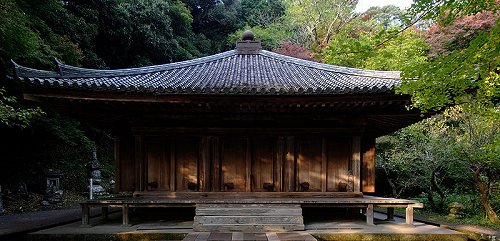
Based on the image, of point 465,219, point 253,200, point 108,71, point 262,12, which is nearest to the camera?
point 253,200

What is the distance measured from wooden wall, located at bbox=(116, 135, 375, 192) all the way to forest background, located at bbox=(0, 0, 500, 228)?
95.9 inches

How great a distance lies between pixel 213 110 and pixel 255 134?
1303mm

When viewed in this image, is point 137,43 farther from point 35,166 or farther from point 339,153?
point 339,153

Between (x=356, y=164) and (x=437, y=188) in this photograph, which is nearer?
(x=356, y=164)

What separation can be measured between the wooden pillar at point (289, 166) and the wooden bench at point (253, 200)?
0.21 meters

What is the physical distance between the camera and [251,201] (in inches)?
328

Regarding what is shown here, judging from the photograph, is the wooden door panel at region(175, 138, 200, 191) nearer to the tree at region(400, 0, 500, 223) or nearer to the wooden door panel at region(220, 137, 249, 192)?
the wooden door panel at region(220, 137, 249, 192)

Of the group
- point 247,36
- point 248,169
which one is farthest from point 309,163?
point 247,36

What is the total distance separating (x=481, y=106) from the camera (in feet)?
23.4

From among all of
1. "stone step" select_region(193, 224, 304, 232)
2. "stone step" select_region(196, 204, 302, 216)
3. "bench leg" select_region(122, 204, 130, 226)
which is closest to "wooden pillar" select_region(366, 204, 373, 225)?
"stone step" select_region(196, 204, 302, 216)

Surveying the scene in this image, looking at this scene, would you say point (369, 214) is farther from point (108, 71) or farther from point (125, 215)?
point (108, 71)

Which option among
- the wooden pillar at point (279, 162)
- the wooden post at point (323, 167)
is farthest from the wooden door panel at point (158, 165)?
the wooden post at point (323, 167)

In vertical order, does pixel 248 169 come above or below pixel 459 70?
below

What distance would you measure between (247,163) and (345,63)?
42.3 ft
